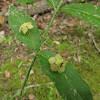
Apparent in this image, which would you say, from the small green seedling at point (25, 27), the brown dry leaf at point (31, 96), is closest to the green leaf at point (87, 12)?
the small green seedling at point (25, 27)

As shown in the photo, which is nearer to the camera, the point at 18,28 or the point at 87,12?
the point at 87,12

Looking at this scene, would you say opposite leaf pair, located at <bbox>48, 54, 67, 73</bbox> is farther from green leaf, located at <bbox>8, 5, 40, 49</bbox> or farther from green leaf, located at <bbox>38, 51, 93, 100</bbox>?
green leaf, located at <bbox>8, 5, 40, 49</bbox>

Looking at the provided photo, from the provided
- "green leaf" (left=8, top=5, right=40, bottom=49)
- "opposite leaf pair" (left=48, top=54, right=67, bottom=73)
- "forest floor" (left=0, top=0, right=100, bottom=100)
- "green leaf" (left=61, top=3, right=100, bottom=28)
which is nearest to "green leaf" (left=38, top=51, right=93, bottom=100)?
"opposite leaf pair" (left=48, top=54, right=67, bottom=73)

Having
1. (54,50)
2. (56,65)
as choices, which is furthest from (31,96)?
(56,65)

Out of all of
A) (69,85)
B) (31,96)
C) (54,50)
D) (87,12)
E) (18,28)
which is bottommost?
(31,96)

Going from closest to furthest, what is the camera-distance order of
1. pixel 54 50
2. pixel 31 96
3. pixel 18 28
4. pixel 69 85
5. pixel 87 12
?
pixel 69 85 < pixel 87 12 < pixel 18 28 < pixel 31 96 < pixel 54 50

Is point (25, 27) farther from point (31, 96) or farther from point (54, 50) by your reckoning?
point (54, 50)

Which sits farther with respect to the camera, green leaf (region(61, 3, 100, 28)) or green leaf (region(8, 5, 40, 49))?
green leaf (region(8, 5, 40, 49))
